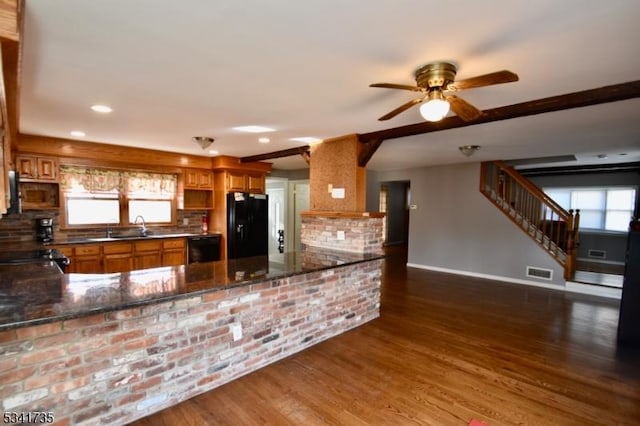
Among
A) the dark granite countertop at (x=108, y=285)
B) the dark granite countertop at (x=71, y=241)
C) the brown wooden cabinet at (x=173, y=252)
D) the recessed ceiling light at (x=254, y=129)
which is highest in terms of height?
the recessed ceiling light at (x=254, y=129)

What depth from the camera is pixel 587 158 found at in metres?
5.64

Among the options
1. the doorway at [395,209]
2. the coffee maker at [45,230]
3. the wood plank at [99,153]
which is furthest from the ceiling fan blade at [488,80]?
the doorway at [395,209]

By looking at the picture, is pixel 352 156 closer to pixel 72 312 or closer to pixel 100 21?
pixel 100 21

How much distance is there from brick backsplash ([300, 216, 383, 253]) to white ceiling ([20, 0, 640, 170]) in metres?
1.17

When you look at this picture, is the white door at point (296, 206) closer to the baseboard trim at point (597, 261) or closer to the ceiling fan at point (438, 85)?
the ceiling fan at point (438, 85)

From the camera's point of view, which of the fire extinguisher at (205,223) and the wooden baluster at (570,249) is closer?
the wooden baluster at (570,249)

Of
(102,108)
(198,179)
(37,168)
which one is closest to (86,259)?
(37,168)

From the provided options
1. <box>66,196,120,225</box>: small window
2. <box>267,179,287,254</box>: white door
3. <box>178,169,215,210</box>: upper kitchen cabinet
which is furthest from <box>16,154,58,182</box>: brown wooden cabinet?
<box>267,179,287,254</box>: white door

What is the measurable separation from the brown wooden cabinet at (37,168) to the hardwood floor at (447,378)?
13.5 ft

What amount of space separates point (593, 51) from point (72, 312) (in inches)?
127

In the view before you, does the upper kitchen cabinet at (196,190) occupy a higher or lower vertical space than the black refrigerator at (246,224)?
higher

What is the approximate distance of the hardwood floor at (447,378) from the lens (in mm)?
2043

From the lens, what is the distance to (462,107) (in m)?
2.15

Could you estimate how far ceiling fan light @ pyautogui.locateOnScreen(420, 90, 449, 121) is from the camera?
76.9 inches
